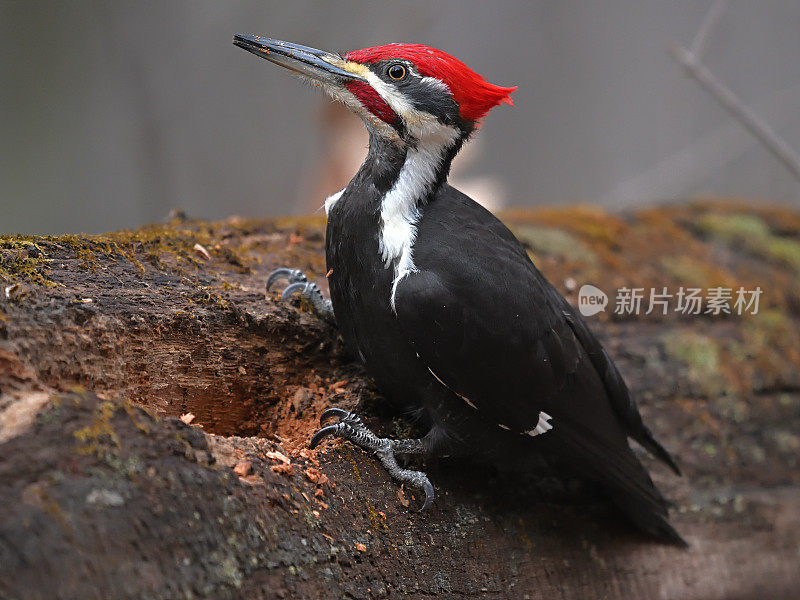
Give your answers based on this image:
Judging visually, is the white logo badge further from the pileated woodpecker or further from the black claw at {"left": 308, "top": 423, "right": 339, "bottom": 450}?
the black claw at {"left": 308, "top": 423, "right": 339, "bottom": 450}

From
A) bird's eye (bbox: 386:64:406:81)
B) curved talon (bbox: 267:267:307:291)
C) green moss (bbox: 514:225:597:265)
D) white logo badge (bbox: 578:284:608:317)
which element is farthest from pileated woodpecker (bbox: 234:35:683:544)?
green moss (bbox: 514:225:597:265)

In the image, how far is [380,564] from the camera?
1.62 m

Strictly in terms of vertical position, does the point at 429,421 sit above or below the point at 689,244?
below

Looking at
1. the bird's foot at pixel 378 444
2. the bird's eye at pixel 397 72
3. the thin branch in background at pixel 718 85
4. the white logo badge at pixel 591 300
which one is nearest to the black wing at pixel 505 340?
the bird's foot at pixel 378 444

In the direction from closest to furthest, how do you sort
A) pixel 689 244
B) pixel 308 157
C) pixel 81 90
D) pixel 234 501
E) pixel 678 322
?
pixel 234 501 → pixel 678 322 → pixel 689 244 → pixel 81 90 → pixel 308 157

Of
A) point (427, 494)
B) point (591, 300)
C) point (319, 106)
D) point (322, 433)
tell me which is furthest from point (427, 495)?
point (319, 106)

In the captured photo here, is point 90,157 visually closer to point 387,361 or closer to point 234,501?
point 387,361

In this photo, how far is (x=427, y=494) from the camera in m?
1.79

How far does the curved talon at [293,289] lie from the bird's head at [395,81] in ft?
1.91

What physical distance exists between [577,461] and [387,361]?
718 millimetres

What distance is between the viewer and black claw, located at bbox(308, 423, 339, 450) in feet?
5.68

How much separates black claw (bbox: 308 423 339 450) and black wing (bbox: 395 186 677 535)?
0.29 m

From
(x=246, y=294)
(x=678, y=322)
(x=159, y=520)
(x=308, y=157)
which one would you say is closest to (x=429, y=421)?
(x=246, y=294)

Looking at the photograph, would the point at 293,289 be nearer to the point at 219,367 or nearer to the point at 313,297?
the point at 313,297
